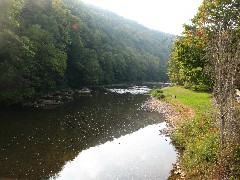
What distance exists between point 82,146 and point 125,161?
16.6 feet

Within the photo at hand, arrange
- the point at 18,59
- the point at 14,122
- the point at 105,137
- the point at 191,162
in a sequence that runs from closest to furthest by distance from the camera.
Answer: the point at 191,162 < the point at 105,137 < the point at 14,122 < the point at 18,59

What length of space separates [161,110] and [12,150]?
91.1 feet

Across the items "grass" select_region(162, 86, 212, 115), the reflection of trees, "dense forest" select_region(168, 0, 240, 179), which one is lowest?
the reflection of trees

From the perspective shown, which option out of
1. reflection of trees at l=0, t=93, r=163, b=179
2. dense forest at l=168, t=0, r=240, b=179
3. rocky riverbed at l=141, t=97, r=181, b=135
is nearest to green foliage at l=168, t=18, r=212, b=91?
dense forest at l=168, t=0, r=240, b=179

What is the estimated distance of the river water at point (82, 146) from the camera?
783 inches

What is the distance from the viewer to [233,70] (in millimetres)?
14656

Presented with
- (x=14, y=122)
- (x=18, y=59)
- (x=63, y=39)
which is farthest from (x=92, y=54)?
(x=14, y=122)

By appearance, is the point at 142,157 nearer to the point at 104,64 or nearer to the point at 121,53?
the point at 104,64

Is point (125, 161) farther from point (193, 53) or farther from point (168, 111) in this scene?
point (168, 111)

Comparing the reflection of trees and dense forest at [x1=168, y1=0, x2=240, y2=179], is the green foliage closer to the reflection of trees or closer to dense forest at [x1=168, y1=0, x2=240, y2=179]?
dense forest at [x1=168, y1=0, x2=240, y2=179]

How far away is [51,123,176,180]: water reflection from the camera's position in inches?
774

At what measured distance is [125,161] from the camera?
22.4 m

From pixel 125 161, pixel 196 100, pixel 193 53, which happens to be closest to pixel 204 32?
pixel 193 53

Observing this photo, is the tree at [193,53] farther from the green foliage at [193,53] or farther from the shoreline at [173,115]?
the shoreline at [173,115]
